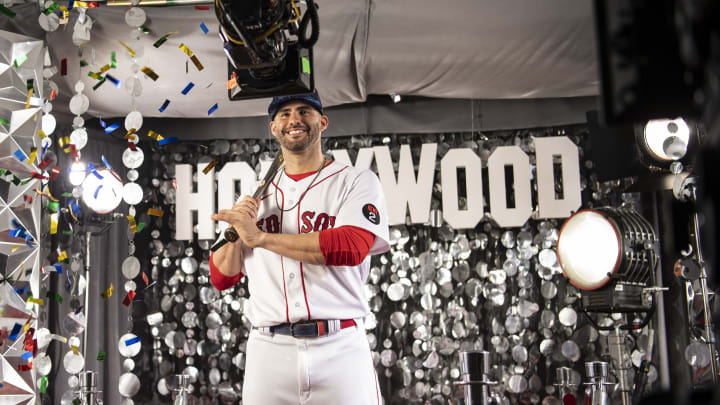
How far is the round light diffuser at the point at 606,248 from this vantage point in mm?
2518

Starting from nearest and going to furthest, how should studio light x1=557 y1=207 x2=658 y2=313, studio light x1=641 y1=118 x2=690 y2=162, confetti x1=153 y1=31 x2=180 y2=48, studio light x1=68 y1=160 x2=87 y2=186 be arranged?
studio light x1=557 y1=207 x2=658 y2=313 → studio light x1=641 y1=118 x2=690 y2=162 → confetti x1=153 y1=31 x2=180 y2=48 → studio light x1=68 y1=160 x2=87 y2=186

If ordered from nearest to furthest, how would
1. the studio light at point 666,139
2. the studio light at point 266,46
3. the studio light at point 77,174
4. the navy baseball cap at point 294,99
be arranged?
the studio light at point 266,46, the navy baseball cap at point 294,99, the studio light at point 666,139, the studio light at point 77,174

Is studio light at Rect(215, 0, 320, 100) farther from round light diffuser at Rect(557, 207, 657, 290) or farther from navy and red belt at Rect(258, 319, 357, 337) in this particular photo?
round light diffuser at Rect(557, 207, 657, 290)

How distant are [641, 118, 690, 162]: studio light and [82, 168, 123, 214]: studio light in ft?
8.35

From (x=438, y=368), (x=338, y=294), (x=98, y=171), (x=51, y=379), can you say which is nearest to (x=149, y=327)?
(x=51, y=379)

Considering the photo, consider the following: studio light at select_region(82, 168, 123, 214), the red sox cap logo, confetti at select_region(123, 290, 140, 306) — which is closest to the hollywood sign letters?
→ studio light at select_region(82, 168, 123, 214)

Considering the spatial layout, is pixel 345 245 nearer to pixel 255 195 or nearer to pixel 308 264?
pixel 308 264

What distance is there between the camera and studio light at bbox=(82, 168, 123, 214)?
371 cm

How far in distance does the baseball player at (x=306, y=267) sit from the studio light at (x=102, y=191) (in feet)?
5.10

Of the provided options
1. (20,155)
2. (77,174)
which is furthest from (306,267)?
(77,174)

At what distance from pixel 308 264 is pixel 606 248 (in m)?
1.08

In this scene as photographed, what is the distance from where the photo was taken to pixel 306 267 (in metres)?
2.26


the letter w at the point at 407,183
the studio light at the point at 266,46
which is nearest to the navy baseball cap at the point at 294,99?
the studio light at the point at 266,46

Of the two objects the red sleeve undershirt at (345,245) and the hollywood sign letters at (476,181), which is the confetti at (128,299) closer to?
the hollywood sign letters at (476,181)
